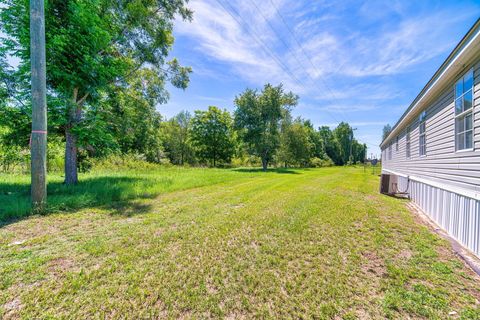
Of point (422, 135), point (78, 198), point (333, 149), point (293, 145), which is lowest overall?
point (78, 198)

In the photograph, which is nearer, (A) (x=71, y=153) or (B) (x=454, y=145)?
(B) (x=454, y=145)

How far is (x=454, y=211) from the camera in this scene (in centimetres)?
395

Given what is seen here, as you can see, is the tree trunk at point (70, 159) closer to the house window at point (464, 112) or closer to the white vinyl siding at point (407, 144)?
the house window at point (464, 112)

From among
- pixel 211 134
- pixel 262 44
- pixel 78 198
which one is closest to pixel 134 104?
pixel 78 198

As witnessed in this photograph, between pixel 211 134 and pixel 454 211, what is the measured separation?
30449 millimetres

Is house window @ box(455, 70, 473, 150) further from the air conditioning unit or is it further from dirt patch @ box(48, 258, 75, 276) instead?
dirt patch @ box(48, 258, 75, 276)

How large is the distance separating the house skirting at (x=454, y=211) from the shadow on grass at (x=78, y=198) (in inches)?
261

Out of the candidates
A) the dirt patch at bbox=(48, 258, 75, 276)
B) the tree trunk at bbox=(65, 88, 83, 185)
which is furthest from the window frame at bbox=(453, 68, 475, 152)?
the tree trunk at bbox=(65, 88, 83, 185)

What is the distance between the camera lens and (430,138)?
585cm

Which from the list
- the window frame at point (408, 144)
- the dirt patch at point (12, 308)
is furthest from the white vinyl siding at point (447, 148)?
the dirt patch at point (12, 308)

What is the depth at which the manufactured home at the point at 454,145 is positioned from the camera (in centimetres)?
337

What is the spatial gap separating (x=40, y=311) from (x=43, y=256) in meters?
1.29

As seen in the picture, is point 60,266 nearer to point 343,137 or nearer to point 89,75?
point 89,75

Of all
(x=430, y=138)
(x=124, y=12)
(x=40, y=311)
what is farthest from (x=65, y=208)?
(x=430, y=138)
